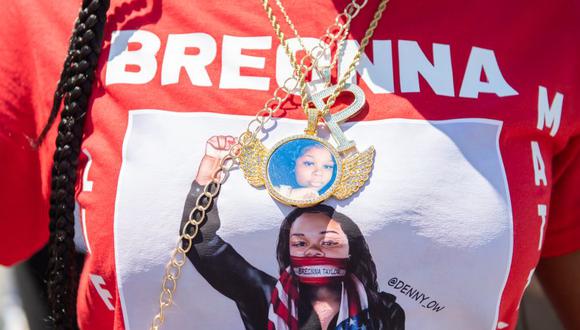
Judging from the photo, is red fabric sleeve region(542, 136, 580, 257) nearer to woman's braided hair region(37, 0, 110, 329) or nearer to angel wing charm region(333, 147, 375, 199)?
angel wing charm region(333, 147, 375, 199)

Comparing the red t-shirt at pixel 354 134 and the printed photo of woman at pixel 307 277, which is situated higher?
the red t-shirt at pixel 354 134

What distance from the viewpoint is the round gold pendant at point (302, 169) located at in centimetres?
119

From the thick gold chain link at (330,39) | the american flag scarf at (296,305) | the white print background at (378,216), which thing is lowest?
the american flag scarf at (296,305)

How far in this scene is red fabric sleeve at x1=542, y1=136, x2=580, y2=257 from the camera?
1372mm

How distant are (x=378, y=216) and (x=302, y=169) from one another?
0.13m

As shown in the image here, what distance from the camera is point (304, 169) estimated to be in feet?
3.94

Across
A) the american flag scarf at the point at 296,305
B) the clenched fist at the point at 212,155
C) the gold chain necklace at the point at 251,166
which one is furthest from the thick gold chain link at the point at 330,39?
the american flag scarf at the point at 296,305

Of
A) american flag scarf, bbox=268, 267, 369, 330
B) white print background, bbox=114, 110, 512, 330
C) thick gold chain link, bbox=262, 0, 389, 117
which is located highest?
thick gold chain link, bbox=262, 0, 389, 117

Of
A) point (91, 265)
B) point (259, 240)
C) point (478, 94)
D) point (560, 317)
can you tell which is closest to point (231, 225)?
point (259, 240)

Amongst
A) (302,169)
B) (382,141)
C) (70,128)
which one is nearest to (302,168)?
(302,169)

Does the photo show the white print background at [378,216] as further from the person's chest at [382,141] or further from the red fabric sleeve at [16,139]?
the red fabric sleeve at [16,139]

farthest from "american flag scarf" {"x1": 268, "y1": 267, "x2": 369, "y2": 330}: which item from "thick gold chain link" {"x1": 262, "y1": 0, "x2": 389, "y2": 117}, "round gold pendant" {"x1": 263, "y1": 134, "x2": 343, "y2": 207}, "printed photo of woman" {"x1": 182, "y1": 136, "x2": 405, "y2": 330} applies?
"thick gold chain link" {"x1": 262, "y1": 0, "x2": 389, "y2": 117}

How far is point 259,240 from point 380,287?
0.60 ft

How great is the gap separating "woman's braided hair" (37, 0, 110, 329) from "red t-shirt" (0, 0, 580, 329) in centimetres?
2
